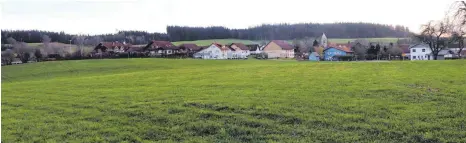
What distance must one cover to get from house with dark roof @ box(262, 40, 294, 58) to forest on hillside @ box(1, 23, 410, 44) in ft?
21.9

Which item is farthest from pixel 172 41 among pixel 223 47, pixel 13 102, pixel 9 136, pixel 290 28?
pixel 9 136

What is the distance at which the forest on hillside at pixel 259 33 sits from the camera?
88250mm

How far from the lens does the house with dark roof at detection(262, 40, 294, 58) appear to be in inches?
3317

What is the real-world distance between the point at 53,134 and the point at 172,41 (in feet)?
267

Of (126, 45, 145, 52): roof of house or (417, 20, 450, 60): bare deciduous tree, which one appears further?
(126, 45, 145, 52): roof of house

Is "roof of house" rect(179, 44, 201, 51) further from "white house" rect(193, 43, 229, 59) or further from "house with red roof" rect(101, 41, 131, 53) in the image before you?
"house with red roof" rect(101, 41, 131, 53)

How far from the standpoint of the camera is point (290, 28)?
9844cm

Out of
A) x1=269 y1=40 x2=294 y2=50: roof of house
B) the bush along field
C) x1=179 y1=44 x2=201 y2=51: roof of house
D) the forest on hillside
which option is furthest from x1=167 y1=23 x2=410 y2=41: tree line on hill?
the bush along field

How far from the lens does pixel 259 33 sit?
101 m

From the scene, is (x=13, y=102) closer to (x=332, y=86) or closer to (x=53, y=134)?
(x=53, y=134)

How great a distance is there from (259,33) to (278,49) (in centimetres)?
1474

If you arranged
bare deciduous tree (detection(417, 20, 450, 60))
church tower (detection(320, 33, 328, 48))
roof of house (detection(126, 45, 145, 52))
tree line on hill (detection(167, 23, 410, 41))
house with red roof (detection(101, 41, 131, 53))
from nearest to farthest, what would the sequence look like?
1. bare deciduous tree (detection(417, 20, 450, 60))
2. roof of house (detection(126, 45, 145, 52))
3. house with red roof (detection(101, 41, 131, 53))
4. tree line on hill (detection(167, 23, 410, 41))
5. church tower (detection(320, 33, 328, 48))

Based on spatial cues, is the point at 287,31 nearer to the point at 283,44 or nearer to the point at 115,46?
the point at 283,44

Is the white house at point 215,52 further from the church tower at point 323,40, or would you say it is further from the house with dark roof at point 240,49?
the church tower at point 323,40
